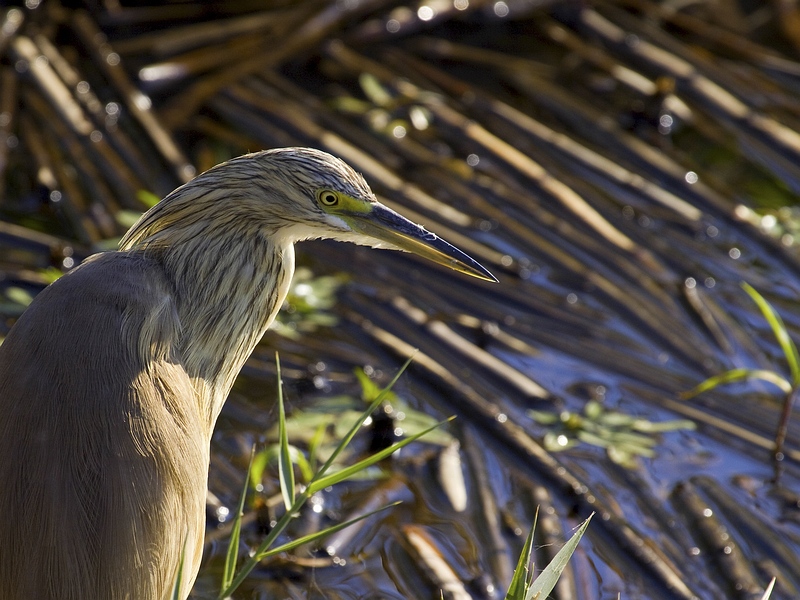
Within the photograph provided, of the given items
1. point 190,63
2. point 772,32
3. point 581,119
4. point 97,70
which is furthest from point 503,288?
point 772,32

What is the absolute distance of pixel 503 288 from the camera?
3861mm

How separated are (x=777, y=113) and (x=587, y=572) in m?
2.68

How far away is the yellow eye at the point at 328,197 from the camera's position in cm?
248

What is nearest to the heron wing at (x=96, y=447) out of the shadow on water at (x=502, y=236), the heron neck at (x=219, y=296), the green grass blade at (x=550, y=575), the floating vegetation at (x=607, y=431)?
the heron neck at (x=219, y=296)

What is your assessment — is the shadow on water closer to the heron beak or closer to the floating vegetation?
the floating vegetation

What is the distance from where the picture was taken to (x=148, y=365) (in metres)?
2.34

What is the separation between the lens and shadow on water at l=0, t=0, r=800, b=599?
9.98ft

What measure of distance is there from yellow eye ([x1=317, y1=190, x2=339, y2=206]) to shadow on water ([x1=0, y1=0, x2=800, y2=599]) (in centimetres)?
86

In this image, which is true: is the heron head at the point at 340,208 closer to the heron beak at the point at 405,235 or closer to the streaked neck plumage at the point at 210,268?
the heron beak at the point at 405,235

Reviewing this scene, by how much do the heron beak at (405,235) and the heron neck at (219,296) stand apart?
261 millimetres

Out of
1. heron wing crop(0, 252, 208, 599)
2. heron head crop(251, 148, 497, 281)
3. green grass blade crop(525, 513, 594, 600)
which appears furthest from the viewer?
heron head crop(251, 148, 497, 281)

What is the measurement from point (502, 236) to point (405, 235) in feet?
5.25

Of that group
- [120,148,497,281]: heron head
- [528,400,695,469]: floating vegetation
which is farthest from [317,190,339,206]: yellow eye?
Result: [528,400,695,469]: floating vegetation

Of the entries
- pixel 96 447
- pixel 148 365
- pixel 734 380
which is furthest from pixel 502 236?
pixel 96 447
